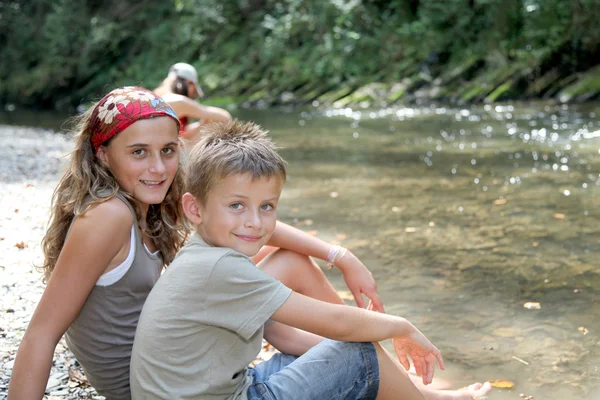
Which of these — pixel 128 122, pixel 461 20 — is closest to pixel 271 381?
pixel 128 122

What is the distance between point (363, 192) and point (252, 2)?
20178 mm

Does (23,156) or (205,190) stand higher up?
(205,190)

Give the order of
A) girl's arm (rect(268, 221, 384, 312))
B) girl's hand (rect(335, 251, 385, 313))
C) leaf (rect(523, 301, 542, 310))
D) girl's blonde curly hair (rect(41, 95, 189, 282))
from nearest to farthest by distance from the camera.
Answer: girl's blonde curly hair (rect(41, 95, 189, 282)), girl's arm (rect(268, 221, 384, 312)), girl's hand (rect(335, 251, 385, 313)), leaf (rect(523, 301, 542, 310))

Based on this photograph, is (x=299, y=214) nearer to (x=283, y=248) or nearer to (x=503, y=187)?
(x=503, y=187)

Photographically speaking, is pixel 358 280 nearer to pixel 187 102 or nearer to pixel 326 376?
pixel 326 376

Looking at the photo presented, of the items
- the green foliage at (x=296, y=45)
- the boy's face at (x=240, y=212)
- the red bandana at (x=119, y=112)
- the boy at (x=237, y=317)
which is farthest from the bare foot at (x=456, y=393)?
the green foliage at (x=296, y=45)

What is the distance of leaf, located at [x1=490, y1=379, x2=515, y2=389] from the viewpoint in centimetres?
274

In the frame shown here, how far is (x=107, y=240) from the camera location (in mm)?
1942

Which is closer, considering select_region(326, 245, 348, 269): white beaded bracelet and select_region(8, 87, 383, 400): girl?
select_region(8, 87, 383, 400): girl

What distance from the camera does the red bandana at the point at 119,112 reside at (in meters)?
2.09

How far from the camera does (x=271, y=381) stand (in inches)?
79.3

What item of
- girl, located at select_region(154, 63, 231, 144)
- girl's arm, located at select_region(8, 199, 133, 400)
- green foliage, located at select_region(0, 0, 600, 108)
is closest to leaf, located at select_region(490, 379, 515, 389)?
girl's arm, located at select_region(8, 199, 133, 400)

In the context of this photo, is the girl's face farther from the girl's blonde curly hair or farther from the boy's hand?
the boy's hand

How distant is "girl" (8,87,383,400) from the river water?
142 cm
